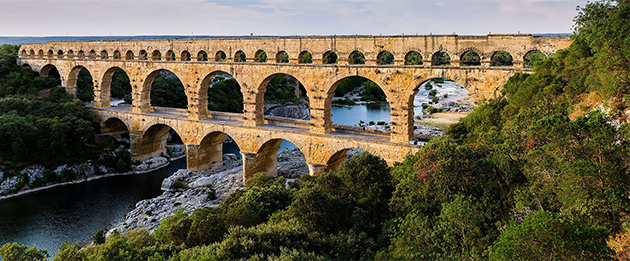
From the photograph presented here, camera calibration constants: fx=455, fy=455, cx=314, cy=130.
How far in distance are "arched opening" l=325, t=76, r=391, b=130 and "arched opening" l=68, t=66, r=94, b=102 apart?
758 inches

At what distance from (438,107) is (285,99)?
15.7m

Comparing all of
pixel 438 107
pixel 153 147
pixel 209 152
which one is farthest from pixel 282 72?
pixel 438 107

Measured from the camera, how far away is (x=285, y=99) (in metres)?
48.1

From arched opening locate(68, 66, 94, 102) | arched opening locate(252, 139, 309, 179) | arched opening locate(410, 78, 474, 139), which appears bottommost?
arched opening locate(252, 139, 309, 179)

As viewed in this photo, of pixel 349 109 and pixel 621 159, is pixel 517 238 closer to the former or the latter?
pixel 621 159

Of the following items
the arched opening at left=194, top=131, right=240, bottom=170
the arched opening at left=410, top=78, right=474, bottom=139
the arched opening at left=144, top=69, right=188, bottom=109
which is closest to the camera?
the arched opening at left=194, top=131, right=240, bottom=170

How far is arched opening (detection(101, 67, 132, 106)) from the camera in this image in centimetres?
2977

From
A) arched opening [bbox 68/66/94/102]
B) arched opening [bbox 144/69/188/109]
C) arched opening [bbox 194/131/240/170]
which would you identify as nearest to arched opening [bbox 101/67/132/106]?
arched opening [bbox 68/66/94/102]

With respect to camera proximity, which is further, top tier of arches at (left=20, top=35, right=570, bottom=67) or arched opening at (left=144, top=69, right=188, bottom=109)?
arched opening at (left=144, top=69, right=188, bottom=109)

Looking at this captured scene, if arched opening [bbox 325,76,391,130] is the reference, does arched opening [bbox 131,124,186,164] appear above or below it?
below

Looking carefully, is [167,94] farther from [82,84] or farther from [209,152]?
[209,152]

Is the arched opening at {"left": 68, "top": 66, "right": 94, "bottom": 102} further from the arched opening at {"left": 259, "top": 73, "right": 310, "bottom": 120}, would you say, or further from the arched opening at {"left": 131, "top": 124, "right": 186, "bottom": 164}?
the arched opening at {"left": 259, "top": 73, "right": 310, "bottom": 120}

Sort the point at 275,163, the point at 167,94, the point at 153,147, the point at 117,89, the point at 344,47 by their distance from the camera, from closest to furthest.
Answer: the point at 344,47
the point at 275,163
the point at 153,147
the point at 117,89
the point at 167,94

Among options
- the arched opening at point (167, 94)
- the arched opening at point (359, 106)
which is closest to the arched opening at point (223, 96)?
the arched opening at point (167, 94)
